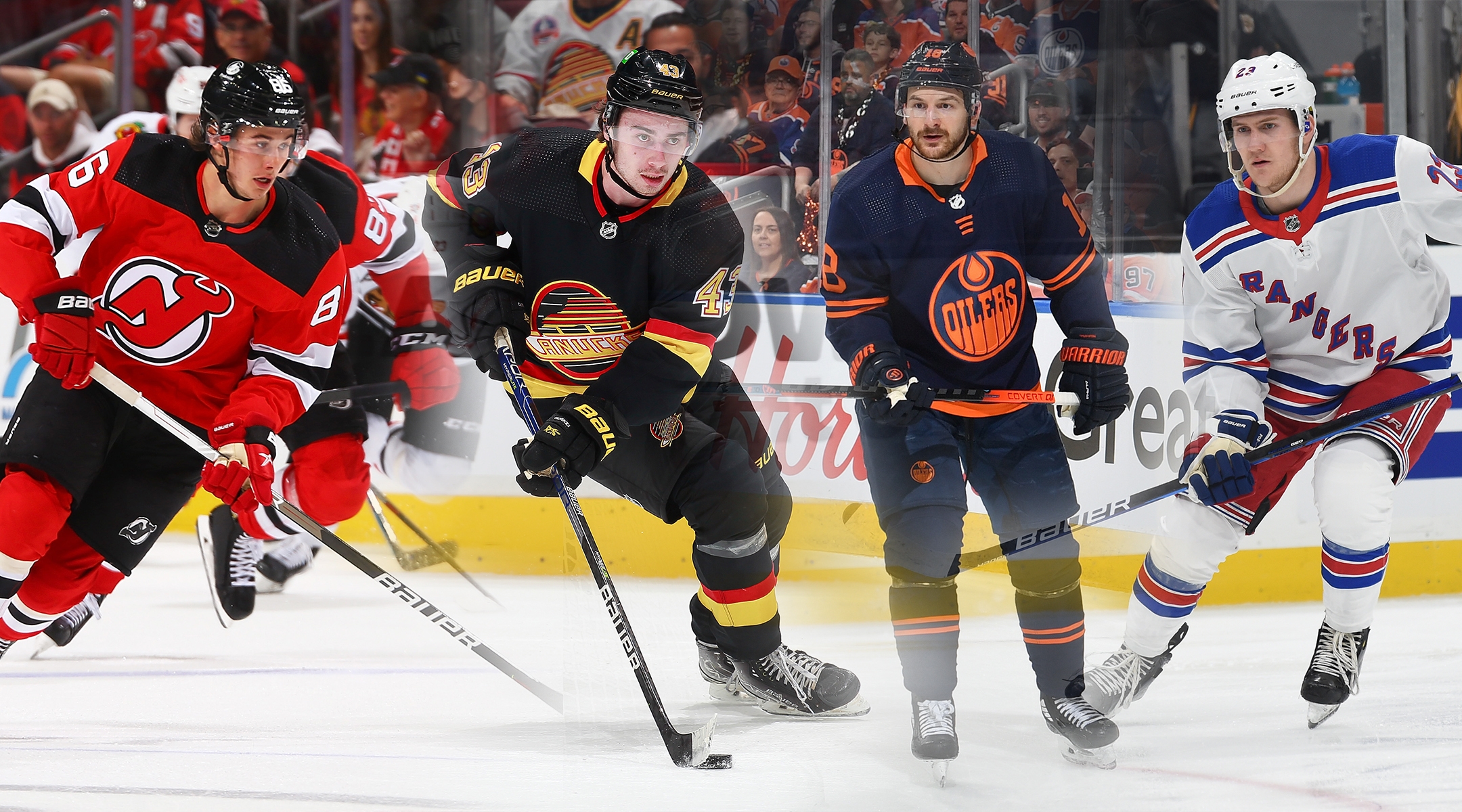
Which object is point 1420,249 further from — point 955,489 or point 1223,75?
point 955,489

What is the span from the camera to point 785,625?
203cm

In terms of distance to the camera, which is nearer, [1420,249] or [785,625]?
[1420,249]

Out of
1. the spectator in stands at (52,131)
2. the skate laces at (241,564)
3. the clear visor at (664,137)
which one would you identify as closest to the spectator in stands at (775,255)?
the clear visor at (664,137)

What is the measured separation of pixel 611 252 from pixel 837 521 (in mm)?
549

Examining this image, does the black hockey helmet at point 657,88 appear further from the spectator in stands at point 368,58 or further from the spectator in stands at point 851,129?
the spectator in stands at point 368,58

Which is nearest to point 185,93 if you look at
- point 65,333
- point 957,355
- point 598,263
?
point 65,333

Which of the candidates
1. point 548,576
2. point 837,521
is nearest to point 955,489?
point 837,521

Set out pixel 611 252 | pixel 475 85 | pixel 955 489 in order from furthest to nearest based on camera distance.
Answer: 1. pixel 475 85
2. pixel 611 252
3. pixel 955 489

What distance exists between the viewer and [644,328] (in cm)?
196

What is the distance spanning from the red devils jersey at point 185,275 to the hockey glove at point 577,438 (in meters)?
0.58

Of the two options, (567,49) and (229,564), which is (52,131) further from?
(567,49)

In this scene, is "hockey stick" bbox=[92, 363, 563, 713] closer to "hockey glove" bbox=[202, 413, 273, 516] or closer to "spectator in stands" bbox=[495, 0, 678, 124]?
"hockey glove" bbox=[202, 413, 273, 516]

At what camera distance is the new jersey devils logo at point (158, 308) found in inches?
83.7

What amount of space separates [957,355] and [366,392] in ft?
6.18
